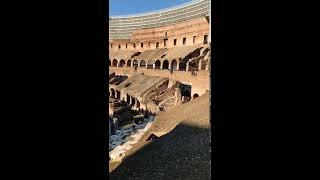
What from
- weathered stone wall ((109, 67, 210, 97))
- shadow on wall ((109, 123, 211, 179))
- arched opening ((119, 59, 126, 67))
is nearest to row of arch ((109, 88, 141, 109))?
weathered stone wall ((109, 67, 210, 97))

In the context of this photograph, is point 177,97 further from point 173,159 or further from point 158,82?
point 173,159

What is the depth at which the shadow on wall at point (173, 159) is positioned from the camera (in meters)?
8.30

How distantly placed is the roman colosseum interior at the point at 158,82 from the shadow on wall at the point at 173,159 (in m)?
0.06

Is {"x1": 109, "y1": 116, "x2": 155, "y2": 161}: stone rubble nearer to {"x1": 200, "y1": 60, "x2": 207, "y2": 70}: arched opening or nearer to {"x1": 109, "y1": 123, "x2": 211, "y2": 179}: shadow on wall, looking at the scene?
{"x1": 109, "y1": 123, "x2": 211, "y2": 179}: shadow on wall

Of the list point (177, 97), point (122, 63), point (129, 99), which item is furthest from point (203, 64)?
point (122, 63)

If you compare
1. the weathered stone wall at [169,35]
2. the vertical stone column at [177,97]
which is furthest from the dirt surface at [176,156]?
the weathered stone wall at [169,35]

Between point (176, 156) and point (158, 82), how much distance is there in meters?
15.5

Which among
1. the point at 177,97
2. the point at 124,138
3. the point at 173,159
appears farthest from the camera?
the point at 177,97

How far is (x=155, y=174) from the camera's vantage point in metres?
8.41

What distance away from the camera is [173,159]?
9273mm
